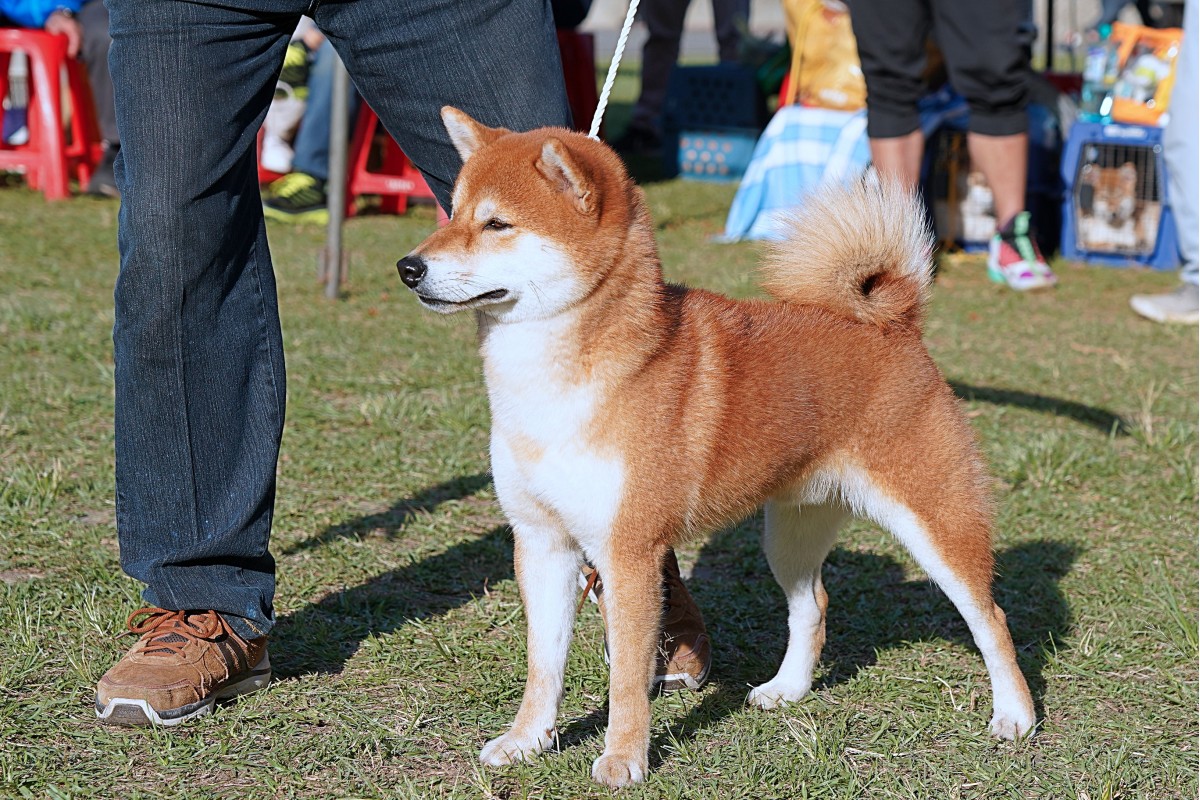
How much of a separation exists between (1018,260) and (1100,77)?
1245mm

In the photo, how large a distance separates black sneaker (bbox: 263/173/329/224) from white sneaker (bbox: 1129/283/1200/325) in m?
4.36

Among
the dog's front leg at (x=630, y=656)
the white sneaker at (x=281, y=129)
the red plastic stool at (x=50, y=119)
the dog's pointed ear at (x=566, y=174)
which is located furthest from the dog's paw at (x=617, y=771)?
the red plastic stool at (x=50, y=119)

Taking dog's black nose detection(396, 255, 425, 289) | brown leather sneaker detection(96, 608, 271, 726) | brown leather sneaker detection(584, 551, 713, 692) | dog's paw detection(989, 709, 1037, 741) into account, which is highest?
dog's black nose detection(396, 255, 425, 289)

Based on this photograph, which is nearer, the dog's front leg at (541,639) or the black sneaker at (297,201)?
the dog's front leg at (541,639)

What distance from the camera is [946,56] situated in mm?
5590

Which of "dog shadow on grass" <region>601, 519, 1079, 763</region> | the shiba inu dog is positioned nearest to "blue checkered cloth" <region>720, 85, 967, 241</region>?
"dog shadow on grass" <region>601, 519, 1079, 763</region>

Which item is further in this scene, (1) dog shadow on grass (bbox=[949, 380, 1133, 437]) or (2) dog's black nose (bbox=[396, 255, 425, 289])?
(1) dog shadow on grass (bbox=[949, 380, 1133, 437])

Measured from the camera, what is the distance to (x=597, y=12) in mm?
28422

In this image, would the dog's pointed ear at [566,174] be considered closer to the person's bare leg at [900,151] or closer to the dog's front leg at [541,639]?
the dog's front leg at [541,639]

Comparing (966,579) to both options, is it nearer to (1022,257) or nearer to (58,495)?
(58,495)

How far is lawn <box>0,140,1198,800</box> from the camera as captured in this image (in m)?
2.28

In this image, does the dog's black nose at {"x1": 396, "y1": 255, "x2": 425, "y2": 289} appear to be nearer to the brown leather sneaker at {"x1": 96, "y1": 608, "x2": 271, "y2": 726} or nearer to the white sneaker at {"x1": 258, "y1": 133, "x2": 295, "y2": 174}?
the brown leather sneaker at {"x1": 96, "y1": 608, "x2": 271, "y2": 726}

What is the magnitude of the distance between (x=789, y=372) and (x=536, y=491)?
0.53m

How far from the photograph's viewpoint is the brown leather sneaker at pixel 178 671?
2.35m
